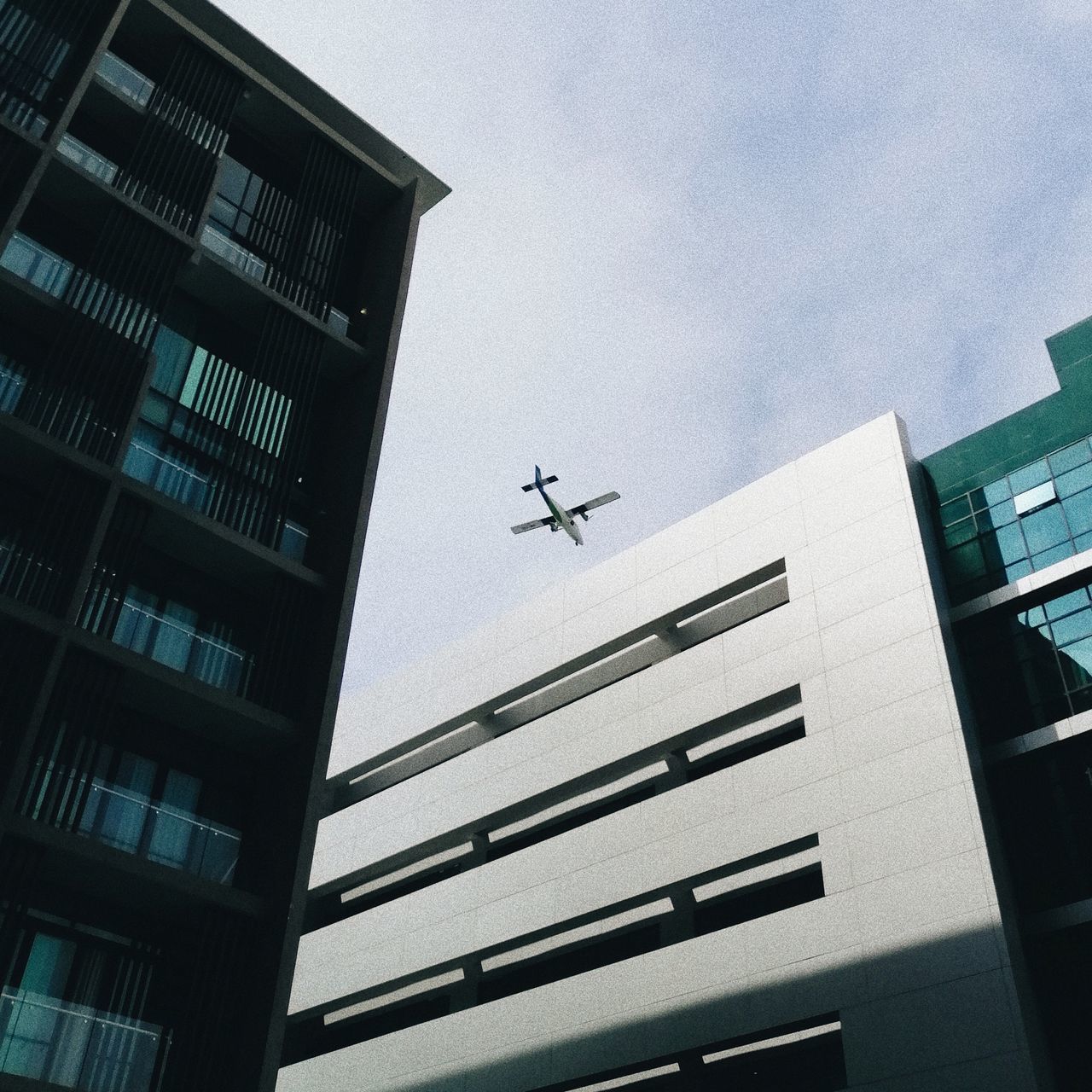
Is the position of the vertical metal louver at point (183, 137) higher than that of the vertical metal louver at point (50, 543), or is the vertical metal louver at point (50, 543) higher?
the vertical metal louver at point (183, 137)

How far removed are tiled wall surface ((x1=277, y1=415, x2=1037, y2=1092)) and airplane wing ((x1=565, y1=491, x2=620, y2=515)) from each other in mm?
7230

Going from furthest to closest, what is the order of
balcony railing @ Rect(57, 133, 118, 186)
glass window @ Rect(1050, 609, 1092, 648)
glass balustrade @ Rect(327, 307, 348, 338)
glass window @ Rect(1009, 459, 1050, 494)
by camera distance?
glass window @ Rect(1009, 459, 1050, 494) → glass window @ Rect(1050, 609, 1092, 648) → glass balustrade @ Rect(327, 307, 348, 338) → balcony railing @ Rect(57, 133, 118, 186)

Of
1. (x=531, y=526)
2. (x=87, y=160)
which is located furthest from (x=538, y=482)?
(x=87, y=160)

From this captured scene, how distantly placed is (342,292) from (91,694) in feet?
47.5

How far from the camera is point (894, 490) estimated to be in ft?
113

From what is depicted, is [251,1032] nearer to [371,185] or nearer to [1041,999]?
[1041,999]

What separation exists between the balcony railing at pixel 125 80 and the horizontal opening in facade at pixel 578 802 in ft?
75.0

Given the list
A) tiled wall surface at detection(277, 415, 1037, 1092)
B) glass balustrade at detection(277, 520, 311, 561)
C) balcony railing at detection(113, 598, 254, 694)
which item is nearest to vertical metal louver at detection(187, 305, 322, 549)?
glass balustrade at detection(277, 520, 311, 561)

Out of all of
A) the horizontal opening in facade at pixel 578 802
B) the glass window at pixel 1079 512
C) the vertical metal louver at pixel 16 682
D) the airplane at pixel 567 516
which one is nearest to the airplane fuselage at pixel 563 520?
the airplane at pixel 567 516

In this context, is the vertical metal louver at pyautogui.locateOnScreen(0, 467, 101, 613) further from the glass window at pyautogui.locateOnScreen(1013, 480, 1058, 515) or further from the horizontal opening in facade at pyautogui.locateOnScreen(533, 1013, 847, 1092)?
the glass window at pyautogui.locateOnScreen(1013, 480, 1058, 515)

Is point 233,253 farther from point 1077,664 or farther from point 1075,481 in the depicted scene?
point 1077,664

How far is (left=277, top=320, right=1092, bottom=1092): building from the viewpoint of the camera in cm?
2798

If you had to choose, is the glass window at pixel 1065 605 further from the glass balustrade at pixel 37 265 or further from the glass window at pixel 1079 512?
the glass balustrade at pixel 37 265

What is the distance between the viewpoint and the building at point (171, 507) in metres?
19.8
